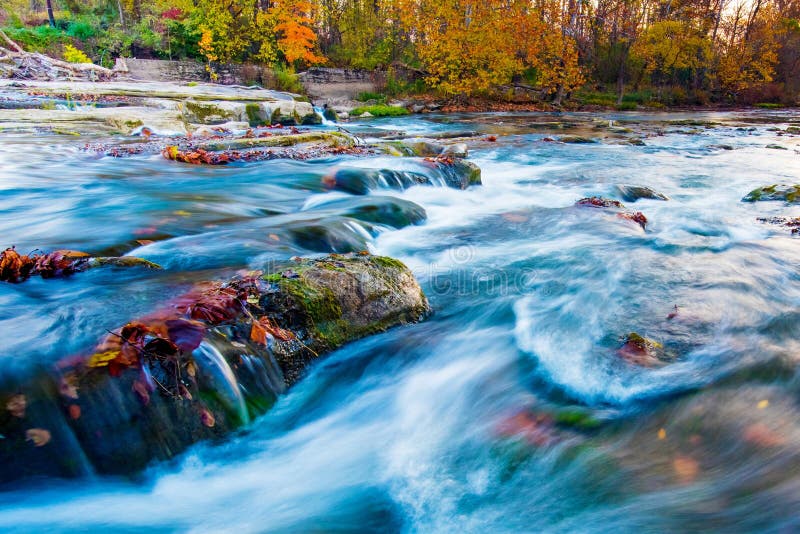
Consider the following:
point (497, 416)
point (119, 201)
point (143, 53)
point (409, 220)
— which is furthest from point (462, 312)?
point (143, 53)

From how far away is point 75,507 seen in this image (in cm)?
A: 220

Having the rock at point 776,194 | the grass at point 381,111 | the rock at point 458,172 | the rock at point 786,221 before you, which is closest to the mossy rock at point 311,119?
the grass at point 381,111

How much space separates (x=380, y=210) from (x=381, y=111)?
19813mm

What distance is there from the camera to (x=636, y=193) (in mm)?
8883

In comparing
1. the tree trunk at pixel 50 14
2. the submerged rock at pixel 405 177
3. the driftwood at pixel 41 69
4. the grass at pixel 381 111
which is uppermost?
the tree trunk at pixel 50 14

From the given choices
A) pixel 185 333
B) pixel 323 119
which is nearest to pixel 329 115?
pixel 323 119

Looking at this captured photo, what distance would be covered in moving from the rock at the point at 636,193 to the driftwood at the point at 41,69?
2175 centimetres

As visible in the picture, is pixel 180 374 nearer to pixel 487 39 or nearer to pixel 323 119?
pixel 323 119

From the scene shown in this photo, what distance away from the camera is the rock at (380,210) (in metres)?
6.37

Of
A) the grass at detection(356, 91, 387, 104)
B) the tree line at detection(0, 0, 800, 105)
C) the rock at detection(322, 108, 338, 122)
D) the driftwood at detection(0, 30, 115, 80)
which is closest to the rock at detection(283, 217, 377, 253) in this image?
the rock at detection(322, 108, 338, 122)

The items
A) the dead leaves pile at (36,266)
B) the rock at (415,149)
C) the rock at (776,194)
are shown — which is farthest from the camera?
the rock at (415,149)

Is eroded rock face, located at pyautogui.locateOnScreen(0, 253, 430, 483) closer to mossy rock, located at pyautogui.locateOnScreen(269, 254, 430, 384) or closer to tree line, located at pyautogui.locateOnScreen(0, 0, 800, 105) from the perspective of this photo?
mossy rock, located at pyautogui.locateOnScreen(269, 254, 430, 384)

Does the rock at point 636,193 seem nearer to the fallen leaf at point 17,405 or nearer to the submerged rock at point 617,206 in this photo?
the submerged rock at point 617,206

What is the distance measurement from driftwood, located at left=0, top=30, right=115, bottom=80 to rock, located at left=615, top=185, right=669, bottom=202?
21.8m
